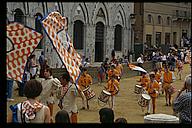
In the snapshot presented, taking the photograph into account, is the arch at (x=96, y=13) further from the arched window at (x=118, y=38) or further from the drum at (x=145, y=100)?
the drum at (x=145, y=100)

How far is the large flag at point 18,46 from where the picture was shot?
18.4ft

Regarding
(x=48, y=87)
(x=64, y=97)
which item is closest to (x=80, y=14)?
(x=48, y=87)

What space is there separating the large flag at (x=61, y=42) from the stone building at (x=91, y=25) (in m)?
18.8

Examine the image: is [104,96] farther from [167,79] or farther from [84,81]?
[167,79]

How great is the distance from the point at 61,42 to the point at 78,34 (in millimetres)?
25758

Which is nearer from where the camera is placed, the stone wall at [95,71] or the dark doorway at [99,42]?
the stone wall at [95,71]

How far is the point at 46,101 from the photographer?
31.8ft

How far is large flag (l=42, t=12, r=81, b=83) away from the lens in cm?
655

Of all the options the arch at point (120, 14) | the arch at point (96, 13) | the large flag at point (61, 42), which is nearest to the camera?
the large flag at point (61, 42)

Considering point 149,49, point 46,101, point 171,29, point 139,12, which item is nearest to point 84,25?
point 149,49

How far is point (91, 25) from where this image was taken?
1331 inches

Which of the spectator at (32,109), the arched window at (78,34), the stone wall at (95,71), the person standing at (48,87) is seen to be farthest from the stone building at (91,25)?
the spectator at (32,109)

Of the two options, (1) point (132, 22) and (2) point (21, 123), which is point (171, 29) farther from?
(2) point (21, 123)

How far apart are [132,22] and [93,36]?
279 inches
